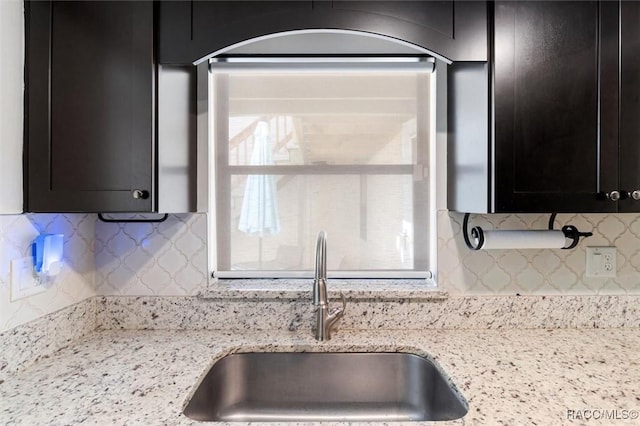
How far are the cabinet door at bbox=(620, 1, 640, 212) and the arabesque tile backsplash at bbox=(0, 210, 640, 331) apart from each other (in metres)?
0.32

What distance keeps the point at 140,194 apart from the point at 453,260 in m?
1.17

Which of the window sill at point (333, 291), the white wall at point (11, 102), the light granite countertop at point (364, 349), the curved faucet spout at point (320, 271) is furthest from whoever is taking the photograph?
the window sill at point (333, 291)

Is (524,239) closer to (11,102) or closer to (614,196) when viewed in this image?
(614,196)

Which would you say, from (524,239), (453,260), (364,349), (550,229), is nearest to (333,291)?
(364,349)

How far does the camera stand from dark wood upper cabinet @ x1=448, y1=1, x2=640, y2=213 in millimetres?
1097

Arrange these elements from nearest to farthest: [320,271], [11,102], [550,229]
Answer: [11,102]
[320,271]
[550,229]

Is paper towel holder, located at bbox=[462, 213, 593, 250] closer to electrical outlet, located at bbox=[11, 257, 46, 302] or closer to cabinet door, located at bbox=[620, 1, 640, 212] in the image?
cabinet door, located at bbox=[620, 1, 640, 212]

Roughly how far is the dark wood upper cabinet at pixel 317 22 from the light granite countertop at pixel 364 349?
0.96m

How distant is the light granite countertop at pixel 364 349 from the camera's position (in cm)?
85

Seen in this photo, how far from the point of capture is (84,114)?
3.57 ft

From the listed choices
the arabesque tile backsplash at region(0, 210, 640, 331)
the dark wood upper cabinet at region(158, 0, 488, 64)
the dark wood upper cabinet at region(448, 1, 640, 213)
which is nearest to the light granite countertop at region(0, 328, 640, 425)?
the arabesque tile backsplash at region(0, 210, 640, 331)

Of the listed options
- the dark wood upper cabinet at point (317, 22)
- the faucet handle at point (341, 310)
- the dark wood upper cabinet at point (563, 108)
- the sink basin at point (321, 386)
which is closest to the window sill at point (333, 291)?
the faucet handle at point (341, 310)

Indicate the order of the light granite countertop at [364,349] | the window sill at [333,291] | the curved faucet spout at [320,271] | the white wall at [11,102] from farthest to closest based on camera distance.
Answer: the window sill at [333,291], the curved faucet spout at [320,271], the white wall at [11,102], the light granite countertop at [364,349]

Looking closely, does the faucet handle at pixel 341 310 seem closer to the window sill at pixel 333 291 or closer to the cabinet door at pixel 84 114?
the window sill at pixel 333 291
